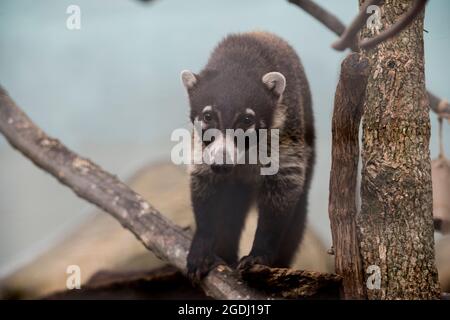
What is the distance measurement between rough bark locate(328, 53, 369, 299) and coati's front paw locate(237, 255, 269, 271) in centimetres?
31

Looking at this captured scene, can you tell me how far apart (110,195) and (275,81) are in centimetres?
88

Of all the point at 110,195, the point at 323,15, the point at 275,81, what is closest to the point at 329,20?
the point at 323,15

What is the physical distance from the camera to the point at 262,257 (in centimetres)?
202

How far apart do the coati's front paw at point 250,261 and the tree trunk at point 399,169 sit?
39 centimetres

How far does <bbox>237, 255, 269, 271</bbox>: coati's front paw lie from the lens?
1935 millimetres

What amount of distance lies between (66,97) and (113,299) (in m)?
0.79

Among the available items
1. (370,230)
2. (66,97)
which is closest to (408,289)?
(370,230)

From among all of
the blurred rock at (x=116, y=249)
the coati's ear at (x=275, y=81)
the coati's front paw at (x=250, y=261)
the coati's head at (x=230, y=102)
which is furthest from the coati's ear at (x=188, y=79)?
the coati's front paw at (x=250, y=261)

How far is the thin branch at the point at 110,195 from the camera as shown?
202cm

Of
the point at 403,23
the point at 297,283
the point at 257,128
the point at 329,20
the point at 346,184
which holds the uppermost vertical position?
the point at 329,20

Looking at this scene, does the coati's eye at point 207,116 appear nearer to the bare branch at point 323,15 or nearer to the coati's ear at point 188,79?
the coati's ear at point 188,79

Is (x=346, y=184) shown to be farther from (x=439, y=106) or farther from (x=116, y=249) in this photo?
(x=116, y=249)

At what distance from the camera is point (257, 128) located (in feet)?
6.42

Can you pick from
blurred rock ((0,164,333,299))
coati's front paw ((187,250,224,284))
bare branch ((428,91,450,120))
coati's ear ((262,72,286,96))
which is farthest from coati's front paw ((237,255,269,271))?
bare branch ((428,91,450,120))
